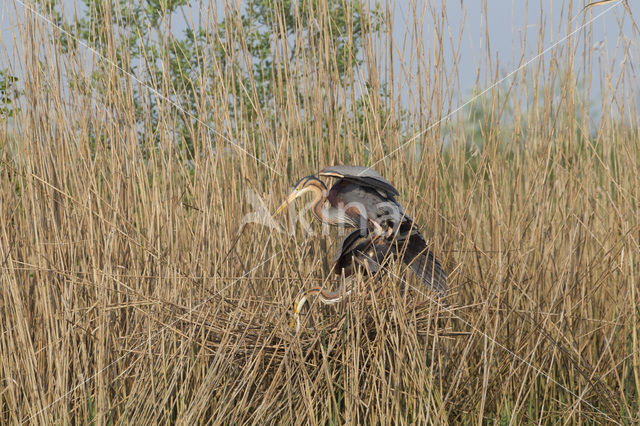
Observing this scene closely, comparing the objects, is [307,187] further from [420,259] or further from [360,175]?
[420,259]

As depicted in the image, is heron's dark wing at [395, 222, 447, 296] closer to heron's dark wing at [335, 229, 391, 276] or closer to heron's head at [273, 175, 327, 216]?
heron's dark wing at [335, 229, 391, 276]

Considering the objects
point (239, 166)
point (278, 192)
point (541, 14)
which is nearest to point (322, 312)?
point (278, 192)

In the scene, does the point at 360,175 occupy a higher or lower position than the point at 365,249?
higher

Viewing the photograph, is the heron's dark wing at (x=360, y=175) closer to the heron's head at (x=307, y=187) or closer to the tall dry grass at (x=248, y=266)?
the heron's head at (x=307, y=187)

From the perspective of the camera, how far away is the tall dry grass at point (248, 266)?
1.49 m

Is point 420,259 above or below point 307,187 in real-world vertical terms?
below

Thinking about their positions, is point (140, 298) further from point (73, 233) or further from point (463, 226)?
point (463, 226)

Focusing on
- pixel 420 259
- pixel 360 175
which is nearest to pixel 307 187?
pixel 360 175

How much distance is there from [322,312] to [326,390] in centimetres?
18

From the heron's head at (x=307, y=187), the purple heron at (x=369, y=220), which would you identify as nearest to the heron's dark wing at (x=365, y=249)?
the purple heron at (x=369, y=220)

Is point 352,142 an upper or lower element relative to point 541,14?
lower

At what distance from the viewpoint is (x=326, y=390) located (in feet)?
4.88

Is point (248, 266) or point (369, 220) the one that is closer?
point (369, 220)

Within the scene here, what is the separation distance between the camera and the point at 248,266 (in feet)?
5.27
